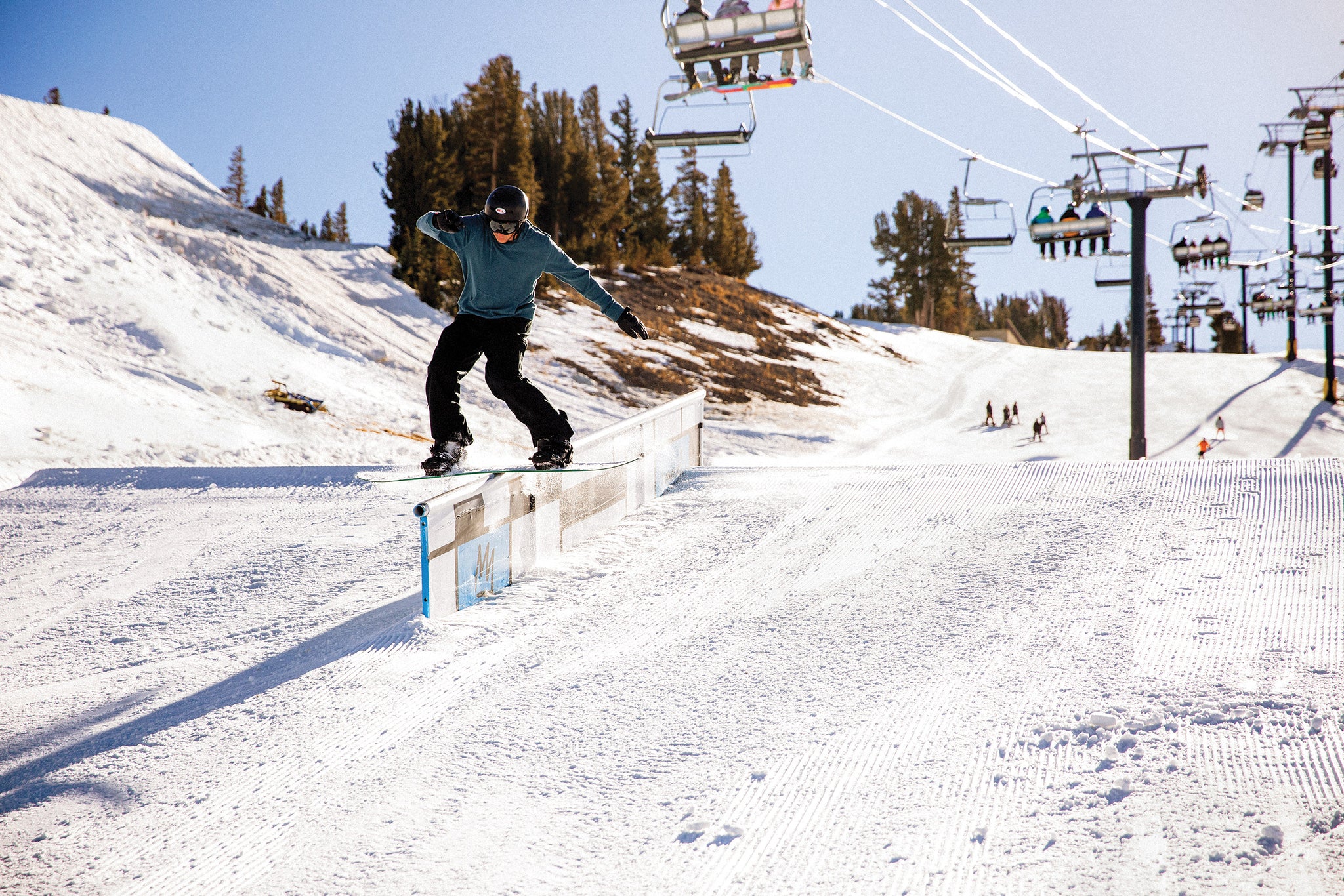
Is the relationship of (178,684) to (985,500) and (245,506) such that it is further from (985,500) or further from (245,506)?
(985,500)

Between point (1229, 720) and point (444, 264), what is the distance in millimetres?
29979

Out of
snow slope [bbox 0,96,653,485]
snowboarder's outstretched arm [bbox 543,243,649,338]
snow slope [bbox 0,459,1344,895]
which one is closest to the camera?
snow slope [bbox 0,459,1344,895]

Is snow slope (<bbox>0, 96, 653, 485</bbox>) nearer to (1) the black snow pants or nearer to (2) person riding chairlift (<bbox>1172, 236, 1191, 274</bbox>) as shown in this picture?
(1) the black snow pants

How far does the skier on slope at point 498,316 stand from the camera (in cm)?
505

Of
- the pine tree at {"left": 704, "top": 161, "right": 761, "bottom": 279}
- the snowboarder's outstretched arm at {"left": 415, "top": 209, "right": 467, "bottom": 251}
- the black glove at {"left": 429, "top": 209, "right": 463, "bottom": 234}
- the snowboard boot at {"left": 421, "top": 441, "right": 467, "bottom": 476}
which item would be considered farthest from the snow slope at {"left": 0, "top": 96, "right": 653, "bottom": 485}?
the pine tree at {"left": 704, "top": 161, "right": 761, "bottom": 279}

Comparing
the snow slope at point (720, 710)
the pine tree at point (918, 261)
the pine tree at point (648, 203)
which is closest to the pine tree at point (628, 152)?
the pine tree at point (648, 203)

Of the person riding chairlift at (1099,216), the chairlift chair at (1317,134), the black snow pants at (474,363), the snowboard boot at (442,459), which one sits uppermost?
the chairlift chair at (1317,134)

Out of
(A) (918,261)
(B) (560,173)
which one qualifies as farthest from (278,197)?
(A) (918,261)

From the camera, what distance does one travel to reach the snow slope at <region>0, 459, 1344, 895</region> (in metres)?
3.04

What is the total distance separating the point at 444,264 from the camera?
3073cm

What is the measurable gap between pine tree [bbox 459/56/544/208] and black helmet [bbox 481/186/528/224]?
33.6 meters

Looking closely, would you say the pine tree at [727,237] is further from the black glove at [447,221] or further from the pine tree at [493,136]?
the black glove at [447,221]

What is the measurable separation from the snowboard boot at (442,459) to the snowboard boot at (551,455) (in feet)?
1.70

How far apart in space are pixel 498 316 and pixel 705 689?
2522 mm
